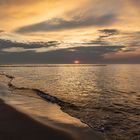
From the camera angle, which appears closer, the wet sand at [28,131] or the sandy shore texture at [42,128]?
the wet sand at [28,131]

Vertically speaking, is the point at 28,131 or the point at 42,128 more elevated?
the point at 28,131

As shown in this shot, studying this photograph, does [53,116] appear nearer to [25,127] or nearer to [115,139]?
[25,127]

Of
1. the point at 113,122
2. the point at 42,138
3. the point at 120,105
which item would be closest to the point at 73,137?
the point at 42,138

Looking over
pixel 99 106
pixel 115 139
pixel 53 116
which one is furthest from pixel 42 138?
pixel 99 106

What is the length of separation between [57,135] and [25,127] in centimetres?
224

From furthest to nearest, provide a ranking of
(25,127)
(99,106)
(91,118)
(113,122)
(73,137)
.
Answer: (99,106) → (91,118) → (113,122) → (25,127) → (73,137)

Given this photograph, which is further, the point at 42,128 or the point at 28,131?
the point at 42,128

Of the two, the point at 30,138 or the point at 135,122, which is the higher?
the point at 30,138

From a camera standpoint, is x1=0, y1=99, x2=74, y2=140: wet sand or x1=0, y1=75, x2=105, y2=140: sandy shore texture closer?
x1=0, y1=99, x2=74, y2=140: wet sand

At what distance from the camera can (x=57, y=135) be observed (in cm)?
1370

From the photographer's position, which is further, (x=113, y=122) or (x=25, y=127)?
(x=113, y=122)

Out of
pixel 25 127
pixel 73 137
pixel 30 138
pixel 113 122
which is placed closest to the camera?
pixel 30 138

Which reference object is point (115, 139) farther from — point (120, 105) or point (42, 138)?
point (120, 105)

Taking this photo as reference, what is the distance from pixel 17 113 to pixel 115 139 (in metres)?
8.17
